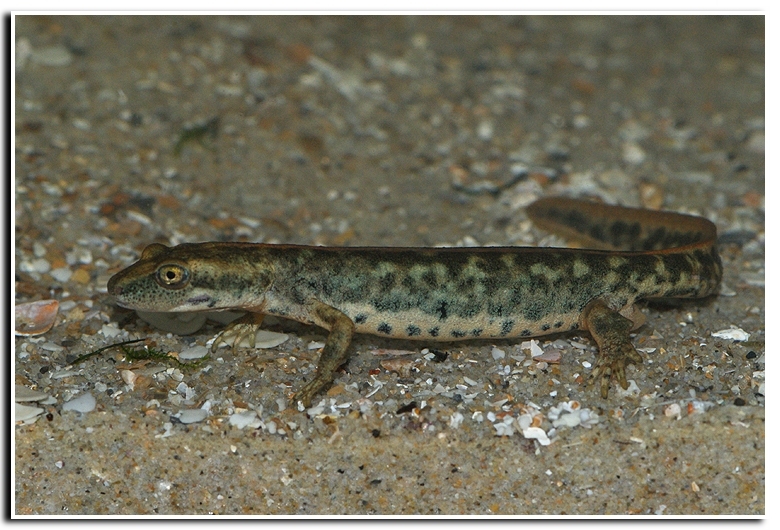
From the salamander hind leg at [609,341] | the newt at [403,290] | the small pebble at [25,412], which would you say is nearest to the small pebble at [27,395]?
the small pebble at [25,412]

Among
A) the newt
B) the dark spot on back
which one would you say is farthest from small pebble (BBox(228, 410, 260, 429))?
the dark spot on back

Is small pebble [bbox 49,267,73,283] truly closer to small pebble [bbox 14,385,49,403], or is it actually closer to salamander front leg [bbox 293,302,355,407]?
small pebble [bbox 14,385,49,403]

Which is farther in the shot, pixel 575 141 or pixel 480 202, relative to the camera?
pixel 575 141

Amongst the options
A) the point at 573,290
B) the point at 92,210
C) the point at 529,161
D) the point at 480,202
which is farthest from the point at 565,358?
the point at 92,210

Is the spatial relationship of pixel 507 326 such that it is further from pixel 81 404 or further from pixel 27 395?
pixel 27 395

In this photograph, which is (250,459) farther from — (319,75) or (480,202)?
(319,75)

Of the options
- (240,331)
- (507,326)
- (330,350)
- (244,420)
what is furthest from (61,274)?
(507,326)
